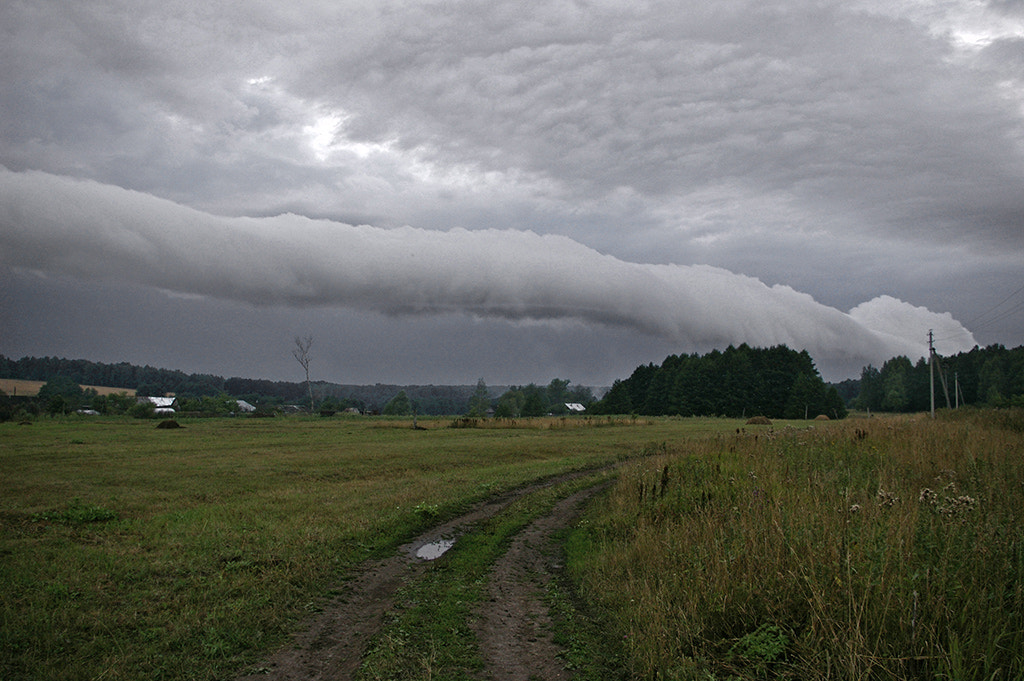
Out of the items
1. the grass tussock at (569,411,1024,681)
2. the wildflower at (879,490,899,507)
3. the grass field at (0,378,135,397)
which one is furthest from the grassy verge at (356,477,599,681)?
the grass field at (0,378,135,397)

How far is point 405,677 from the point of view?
585cm

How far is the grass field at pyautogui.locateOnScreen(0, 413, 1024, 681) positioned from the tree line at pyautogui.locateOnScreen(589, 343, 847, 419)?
10990 centimetres

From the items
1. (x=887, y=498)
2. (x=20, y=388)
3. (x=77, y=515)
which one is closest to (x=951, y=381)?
(x=887, y=498)

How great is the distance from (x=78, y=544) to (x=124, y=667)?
21.9 ft

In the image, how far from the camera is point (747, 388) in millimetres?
125312

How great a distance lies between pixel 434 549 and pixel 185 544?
4808 mm

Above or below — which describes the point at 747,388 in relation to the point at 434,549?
above

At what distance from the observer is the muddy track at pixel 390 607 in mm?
6168

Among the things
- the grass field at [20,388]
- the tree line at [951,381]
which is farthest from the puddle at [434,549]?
the grass field at [20,388]

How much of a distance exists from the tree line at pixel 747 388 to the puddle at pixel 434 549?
119 metres

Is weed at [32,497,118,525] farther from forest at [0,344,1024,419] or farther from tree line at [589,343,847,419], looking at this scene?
tree line at [589,343,847,419]

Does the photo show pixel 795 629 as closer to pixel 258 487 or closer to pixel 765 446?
pixel 765 446

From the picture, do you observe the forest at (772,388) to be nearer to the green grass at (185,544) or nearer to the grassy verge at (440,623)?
the green grass at (185,544)

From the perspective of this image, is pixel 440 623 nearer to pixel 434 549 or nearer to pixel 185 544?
pixel 434 549
